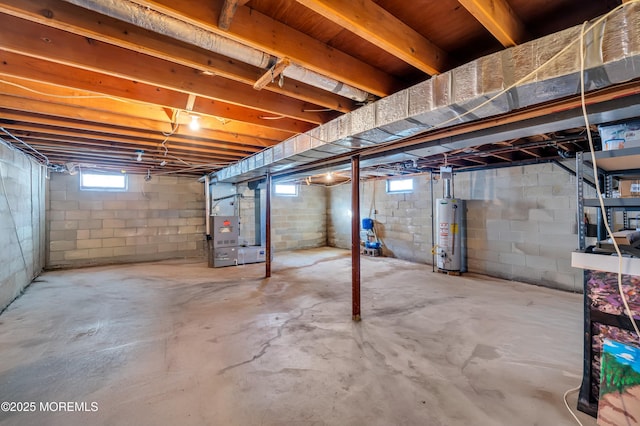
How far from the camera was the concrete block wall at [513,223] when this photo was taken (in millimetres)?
4117

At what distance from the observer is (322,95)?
2.25m

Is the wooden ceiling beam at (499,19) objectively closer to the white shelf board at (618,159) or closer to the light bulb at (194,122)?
the white shelf board at (618,159)

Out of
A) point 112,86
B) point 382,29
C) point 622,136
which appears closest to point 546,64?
point 382,29

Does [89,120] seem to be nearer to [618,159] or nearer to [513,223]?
[618,159]

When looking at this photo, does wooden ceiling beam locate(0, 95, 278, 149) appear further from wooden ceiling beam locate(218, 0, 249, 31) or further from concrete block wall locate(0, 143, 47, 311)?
wooden ceiling beam locate(218, 0, 249, 31)

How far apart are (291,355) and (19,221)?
14.7 feet

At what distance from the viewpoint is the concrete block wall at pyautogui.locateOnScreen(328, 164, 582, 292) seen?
4.12 m

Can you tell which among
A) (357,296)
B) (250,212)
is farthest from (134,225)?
(357,296)

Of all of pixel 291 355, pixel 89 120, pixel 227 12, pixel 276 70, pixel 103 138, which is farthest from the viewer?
pixel 103 138

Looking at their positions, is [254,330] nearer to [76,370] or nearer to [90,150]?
[76,370]

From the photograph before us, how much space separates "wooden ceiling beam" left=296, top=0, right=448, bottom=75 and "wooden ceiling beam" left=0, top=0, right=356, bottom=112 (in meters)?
0.79

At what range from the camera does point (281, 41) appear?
1513 millimetres

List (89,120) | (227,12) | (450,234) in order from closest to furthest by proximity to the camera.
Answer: (227,12) → (89,120) → (450,234)

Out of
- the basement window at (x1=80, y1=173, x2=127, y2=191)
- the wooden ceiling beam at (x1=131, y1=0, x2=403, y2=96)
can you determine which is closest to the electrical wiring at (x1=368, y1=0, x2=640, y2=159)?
the wooden ceiling beam at (x1=131, y1=0, x2=403, y2=96)
